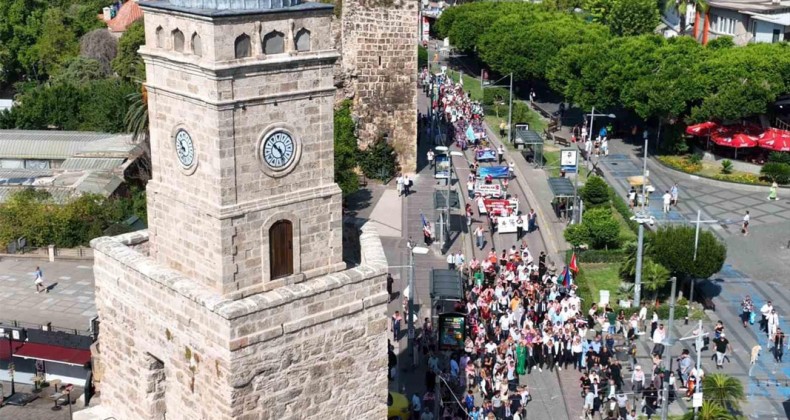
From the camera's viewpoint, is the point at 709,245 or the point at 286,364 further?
the point at 709,245

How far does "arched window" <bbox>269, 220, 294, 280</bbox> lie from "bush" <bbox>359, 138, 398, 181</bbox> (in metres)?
39.4

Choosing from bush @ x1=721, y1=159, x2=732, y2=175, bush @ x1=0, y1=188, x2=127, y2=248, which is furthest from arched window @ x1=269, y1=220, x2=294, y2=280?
bush @ x1=721, y1=159, x2=732, y2=175

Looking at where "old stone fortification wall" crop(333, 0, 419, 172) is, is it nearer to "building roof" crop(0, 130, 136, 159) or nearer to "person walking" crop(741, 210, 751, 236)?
"building roof" crop(0, 130, 136, 159)

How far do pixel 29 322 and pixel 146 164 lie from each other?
1682 cm

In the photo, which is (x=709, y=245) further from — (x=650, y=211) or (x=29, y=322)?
(x=29, y=322)

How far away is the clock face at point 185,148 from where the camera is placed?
21.5 meters

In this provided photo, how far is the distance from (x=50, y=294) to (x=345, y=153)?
15.6 m

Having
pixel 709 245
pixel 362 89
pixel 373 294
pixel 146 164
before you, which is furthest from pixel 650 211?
pixel 373 294

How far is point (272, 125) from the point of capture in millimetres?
21391

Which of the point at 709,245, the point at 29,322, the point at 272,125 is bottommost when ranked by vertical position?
the point at 29,322

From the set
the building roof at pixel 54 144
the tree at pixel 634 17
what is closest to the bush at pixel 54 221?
the building roof at pixel 54 144

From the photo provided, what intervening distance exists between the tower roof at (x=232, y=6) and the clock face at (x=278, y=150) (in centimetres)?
227

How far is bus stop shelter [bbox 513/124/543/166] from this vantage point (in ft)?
210

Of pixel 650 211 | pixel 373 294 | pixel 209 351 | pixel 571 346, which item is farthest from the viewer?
pixel 650 211
